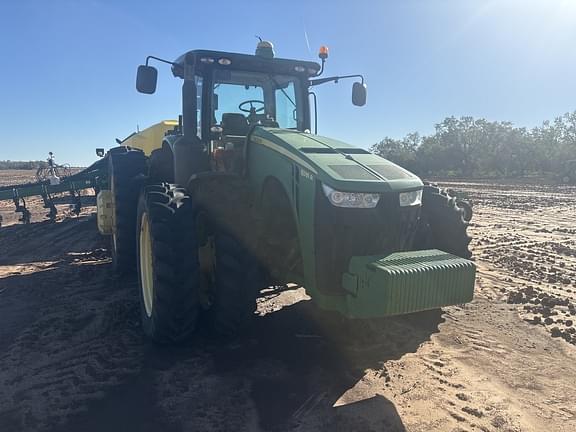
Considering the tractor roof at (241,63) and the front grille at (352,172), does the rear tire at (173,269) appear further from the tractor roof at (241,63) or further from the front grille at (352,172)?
the tractor roof at (241,63)

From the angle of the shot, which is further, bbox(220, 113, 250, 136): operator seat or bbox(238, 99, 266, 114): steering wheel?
bbox(238, 99, 266, 114): steering wheel

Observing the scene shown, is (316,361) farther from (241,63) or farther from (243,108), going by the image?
(241,63)

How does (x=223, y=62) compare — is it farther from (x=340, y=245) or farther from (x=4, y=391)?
(x=4, y=391)

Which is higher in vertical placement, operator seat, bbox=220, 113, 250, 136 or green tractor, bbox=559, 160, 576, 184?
operator seat, bbox=220, 113, 250, 136

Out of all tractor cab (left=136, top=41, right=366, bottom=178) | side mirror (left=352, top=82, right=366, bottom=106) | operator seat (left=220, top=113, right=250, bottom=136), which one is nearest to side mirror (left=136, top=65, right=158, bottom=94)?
tractor cab (left=136, top=41, right=366, bottom=178)

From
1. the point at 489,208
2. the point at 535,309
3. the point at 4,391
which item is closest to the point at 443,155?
the point at 489,208

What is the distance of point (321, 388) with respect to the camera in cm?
357

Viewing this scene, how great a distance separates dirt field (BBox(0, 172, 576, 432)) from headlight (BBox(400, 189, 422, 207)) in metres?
1.31

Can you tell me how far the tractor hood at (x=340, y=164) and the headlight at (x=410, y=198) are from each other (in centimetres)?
5

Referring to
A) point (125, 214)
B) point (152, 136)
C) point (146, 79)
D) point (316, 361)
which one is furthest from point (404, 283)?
point (152, 136)

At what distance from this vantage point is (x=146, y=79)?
16.5 feet

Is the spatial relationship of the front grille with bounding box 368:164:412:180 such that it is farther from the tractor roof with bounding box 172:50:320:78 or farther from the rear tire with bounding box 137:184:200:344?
the tractor roof with bounding box 172:50:320:78

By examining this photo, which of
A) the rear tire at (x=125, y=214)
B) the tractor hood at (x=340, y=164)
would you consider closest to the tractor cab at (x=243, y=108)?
the tractor hood at (x=340, y=164)

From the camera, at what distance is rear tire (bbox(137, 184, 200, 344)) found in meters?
3.97
